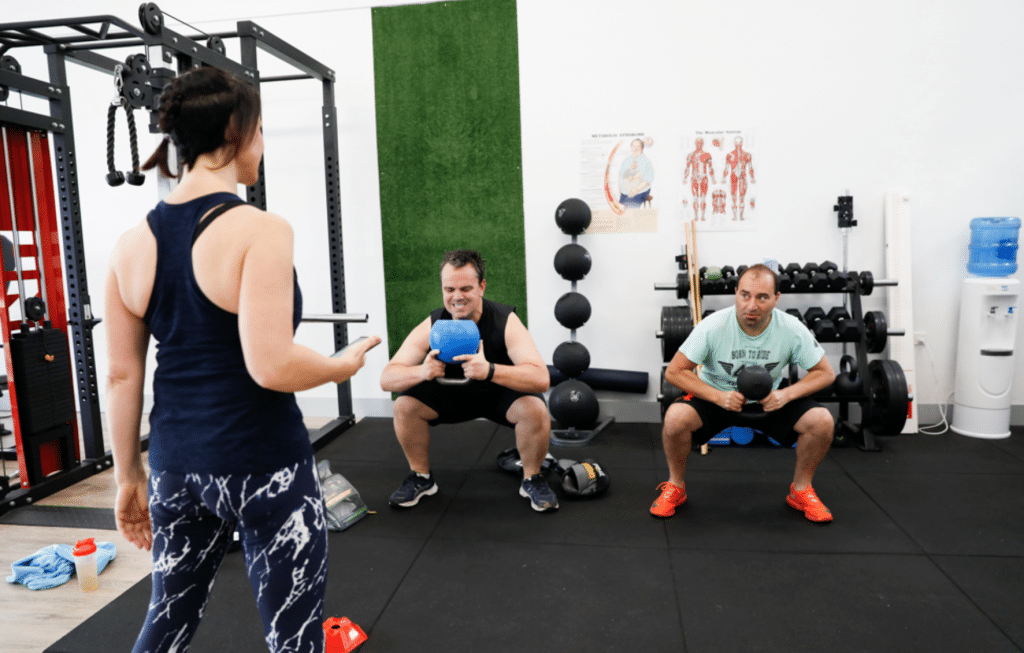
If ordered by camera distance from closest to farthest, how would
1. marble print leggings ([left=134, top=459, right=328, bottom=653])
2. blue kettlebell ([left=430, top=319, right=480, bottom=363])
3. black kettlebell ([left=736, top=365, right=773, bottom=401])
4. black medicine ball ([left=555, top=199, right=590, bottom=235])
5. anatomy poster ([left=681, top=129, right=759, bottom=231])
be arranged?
marble print leggings ([left=134, top=459, right=328, bottom=653]) < blue kettlebell ([left=430, top=319, right=480, bottom=363]) < black kettlebell ([left=736, top=365, right=773, bottom=401]) < black medicine ball ([left=555, top=199, right=590, bottom=235]) < anatomy poster ([left=681, top=129, right=759, bottom=231])

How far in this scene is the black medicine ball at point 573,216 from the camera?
11.5 feet

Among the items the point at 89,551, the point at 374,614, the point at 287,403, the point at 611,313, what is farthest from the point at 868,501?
the point at 89,551

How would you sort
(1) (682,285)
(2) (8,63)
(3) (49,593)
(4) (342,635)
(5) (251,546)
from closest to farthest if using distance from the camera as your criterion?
(5) (251,546)
(4) (342,635)
(3) (49,593)
(2) (8,63)
(1) (682,285)

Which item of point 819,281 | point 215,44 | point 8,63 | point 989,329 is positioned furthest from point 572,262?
point 8,63

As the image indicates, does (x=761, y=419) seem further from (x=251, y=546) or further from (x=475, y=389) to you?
(x=251, y=546)

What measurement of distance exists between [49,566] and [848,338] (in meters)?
3.66

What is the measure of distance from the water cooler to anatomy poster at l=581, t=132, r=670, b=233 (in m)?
1.74

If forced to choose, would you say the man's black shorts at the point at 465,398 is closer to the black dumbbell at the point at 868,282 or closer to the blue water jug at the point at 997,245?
the black dumbbell at the point at 868,282

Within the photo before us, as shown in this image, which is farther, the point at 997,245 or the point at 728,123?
the point at 728,123

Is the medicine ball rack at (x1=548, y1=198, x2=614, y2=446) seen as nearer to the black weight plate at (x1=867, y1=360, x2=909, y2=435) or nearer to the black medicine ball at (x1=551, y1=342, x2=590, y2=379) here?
the black medicine ball at (x1=551, y1=342, x2=590, y2=379)

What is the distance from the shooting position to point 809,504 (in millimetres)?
2479

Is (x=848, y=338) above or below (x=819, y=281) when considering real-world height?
below

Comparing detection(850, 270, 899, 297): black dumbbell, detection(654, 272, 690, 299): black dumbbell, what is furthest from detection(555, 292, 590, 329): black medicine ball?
detection(850, 270, 899, 297): black dumbbell

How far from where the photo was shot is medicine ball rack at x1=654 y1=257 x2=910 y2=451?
10.8 feet
